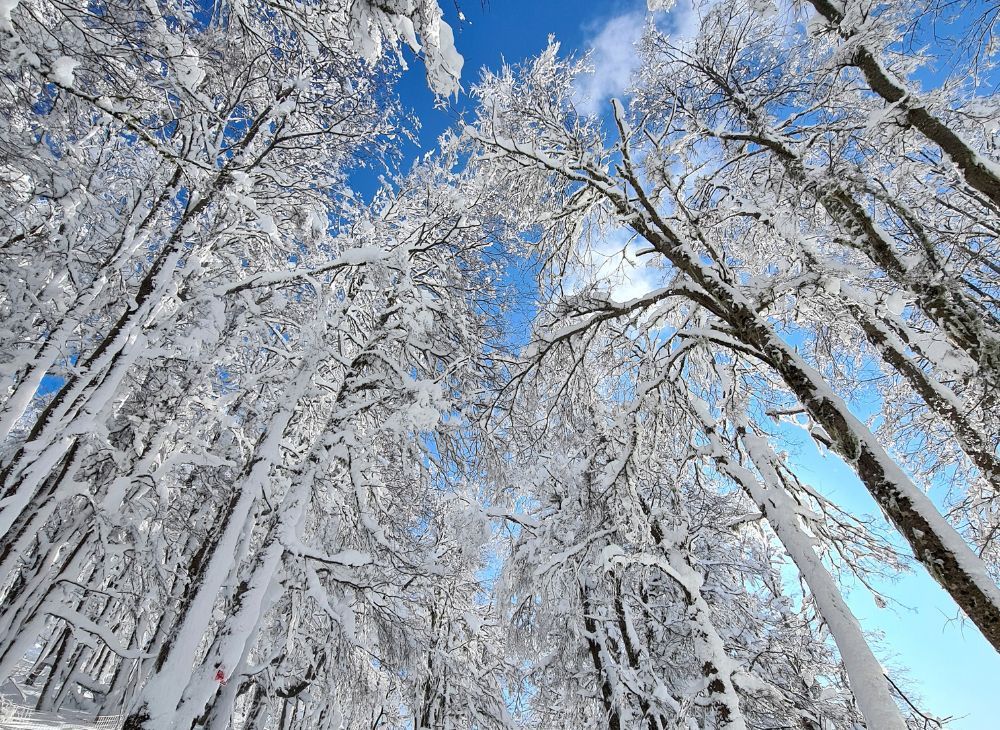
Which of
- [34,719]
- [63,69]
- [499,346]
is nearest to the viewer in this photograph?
[63,69]

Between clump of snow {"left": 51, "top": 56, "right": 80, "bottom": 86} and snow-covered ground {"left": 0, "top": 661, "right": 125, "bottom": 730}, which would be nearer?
clump of snow {"left": 51, "top": 56, "right": 80, "bottom": 86}

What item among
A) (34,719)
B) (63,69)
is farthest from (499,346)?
(34,719)

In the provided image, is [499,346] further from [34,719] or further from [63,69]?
[34,719]

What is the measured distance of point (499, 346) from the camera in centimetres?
704

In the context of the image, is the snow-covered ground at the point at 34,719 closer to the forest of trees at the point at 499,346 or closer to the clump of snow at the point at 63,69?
the forest of trees at the point at 499,346

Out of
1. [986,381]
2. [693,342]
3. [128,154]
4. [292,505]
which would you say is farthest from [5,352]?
[986,381]

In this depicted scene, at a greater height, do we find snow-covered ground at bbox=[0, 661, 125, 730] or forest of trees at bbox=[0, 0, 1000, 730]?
forest of trees at bbox=[0, 0, 1000, 730]

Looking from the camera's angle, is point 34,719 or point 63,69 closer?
point 63,69

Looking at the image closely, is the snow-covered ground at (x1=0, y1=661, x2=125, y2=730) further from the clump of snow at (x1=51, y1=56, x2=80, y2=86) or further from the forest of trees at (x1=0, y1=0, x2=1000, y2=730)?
the clump of snow at (x1=51, y1=56, x2=80, y2=86)

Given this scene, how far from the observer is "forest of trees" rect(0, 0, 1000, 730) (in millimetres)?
3707

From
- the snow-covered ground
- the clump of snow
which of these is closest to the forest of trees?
the clump of snow

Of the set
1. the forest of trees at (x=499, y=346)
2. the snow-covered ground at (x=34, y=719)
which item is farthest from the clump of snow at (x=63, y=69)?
the snow-covered ground at (x=34, y=719)

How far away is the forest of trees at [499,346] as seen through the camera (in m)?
3.71

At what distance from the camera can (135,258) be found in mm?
7293
